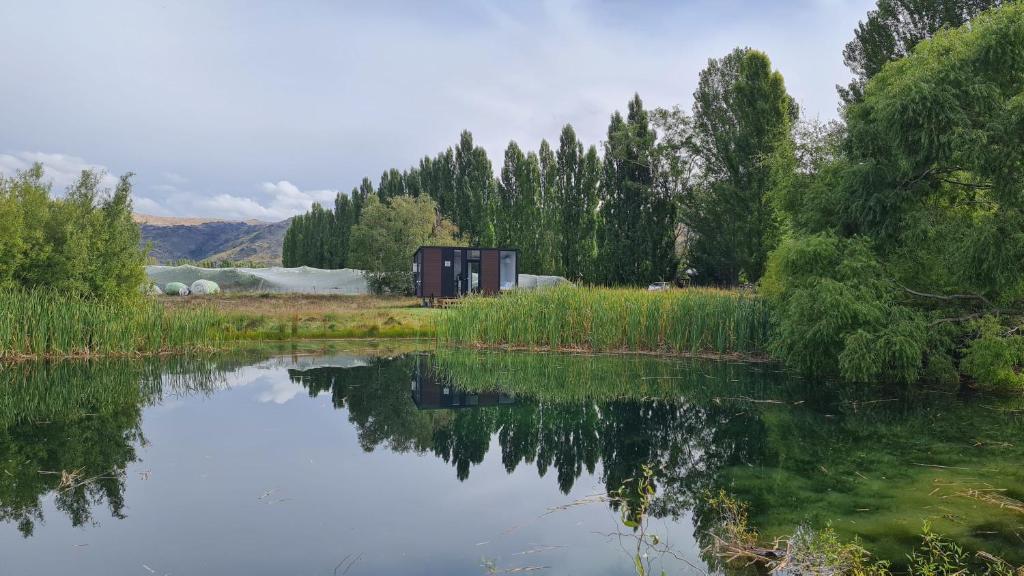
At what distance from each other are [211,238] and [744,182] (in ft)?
460

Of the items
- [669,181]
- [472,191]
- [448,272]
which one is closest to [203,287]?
[448,272]

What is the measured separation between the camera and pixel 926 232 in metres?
9.64

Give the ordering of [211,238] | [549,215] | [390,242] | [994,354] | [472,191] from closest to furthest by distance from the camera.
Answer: [994,354] → [390,242] → [549,215] → [472,191] → [211,238]

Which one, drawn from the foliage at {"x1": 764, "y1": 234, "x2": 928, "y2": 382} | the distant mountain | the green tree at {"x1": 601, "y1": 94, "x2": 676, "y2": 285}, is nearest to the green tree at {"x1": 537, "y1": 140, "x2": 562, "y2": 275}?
the green tree at {"x1": 601, "y1": 94, "x2": 676, "y2": 285}

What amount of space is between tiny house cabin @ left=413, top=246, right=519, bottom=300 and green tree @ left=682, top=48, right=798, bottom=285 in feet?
27.1

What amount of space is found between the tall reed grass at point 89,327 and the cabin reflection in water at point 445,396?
18.9 feet

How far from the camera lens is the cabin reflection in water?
337 inches

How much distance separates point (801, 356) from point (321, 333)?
1106cm

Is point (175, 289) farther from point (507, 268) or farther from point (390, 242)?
point (507, 268)

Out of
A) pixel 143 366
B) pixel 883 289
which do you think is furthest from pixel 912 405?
pixel 143 366

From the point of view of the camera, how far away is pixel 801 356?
10383 millimetres

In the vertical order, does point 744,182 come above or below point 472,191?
below

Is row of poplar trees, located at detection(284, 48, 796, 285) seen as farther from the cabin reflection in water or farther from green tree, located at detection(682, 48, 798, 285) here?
the cabin reflection in water

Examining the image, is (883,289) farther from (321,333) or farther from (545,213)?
(545,213)
